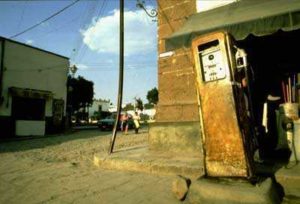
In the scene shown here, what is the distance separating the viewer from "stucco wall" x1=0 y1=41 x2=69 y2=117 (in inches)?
818

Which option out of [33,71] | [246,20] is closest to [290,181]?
[246,20]

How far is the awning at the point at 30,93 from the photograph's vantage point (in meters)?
20.7

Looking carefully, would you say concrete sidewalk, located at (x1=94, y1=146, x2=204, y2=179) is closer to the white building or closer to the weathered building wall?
the weathered building wall

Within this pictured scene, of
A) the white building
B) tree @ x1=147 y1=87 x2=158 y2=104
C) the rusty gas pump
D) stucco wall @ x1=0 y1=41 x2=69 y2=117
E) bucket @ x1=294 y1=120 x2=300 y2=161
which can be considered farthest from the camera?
tree @ x1=147 y1=87 x2=158 y2=104

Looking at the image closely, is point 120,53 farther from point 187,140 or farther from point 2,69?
point 2,69

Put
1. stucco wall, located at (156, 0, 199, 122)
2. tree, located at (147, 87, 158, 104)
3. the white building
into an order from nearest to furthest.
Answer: stucco wall, located at (156, 0, 199, 122)
the white building
tree, located at (147, 87, 158, 104)

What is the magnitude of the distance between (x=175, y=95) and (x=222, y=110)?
13.2ft

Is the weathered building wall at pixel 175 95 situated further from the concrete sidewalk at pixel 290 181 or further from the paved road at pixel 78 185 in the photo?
the concrete sidewalk at pixel 290 181

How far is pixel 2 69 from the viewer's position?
2023cm

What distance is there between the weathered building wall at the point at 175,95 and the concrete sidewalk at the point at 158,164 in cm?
40

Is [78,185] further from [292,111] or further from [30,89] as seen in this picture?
[30,89]

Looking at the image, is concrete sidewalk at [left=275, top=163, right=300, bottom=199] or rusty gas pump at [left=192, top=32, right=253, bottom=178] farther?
concrete sidewalk at [left=275, top=163, right=300, bottom=199]

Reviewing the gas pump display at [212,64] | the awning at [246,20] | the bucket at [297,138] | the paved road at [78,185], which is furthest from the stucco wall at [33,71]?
the bucket at [297,138]

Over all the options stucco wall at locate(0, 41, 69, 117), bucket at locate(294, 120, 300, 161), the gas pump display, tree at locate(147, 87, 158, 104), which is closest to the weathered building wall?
bucket at locate(294, 120, 300, 161)
